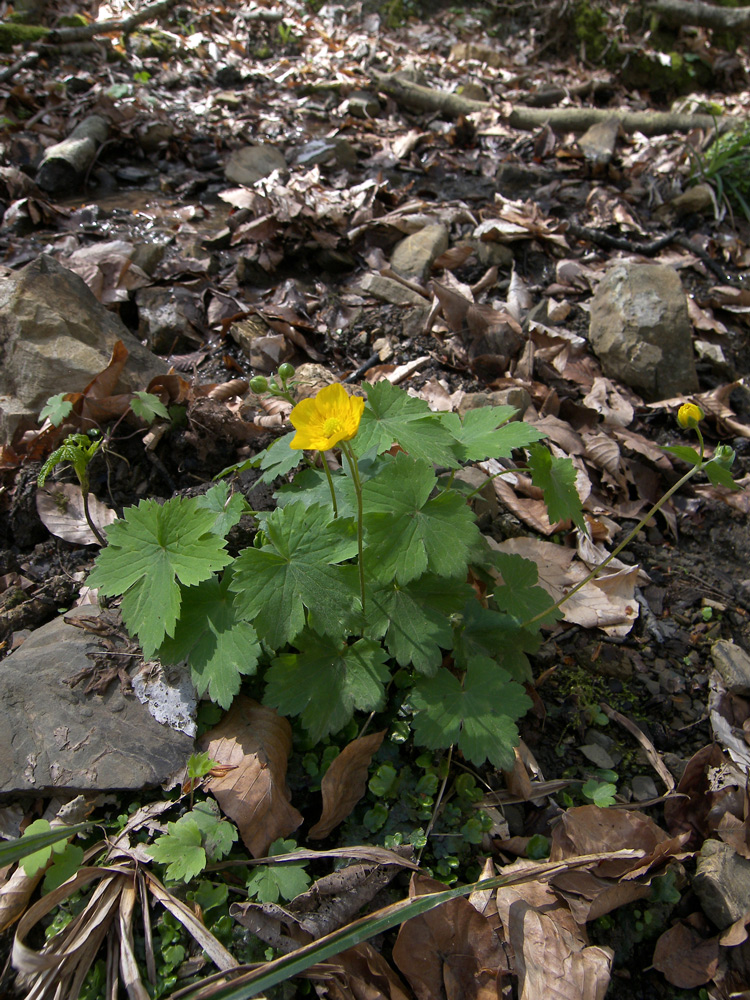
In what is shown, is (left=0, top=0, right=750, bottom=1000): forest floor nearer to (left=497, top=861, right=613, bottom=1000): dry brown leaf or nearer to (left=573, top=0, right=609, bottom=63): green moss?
(left=497, top=861, right=613, bottom=1000): dry brown leaf

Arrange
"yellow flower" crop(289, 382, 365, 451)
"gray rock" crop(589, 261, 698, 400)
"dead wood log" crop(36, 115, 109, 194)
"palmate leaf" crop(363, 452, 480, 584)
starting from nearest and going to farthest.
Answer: "yellow flower" crop(289, 382, 365, 451), "palmate leaf" crop(363, 452, 480, 584), "gray rock" crop(589, 261, 698, 400), "dead wood log" crop(36, 115, 109, 194)

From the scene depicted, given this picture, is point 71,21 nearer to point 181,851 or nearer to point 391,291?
point 391,291

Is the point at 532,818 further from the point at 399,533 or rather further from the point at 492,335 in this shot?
the point at 492,335

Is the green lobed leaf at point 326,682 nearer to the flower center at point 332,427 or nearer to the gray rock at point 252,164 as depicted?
the flower center at point 332,427

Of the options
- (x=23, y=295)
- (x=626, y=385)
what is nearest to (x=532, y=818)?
(x=626, y=385)

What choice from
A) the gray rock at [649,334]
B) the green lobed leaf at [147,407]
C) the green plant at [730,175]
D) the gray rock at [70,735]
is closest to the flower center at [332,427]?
the gray rock at [70,735]

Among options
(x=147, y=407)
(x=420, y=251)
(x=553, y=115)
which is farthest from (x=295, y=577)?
(x=553, y=115)

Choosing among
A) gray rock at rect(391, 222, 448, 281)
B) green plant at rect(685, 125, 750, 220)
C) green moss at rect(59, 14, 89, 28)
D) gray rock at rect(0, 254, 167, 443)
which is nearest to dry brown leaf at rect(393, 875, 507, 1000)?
gray rock at rect(0, 254, 167, 443)
